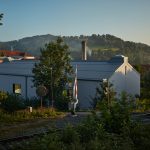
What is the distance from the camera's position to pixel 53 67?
3231cm

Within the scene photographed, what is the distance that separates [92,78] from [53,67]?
7.45 m

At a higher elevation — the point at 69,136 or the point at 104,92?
the point at 104,92

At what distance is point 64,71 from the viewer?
3303 cm

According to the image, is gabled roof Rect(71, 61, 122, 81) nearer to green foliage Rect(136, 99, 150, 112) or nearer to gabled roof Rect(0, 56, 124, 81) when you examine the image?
gabled roof Rect(0, 56, 124, 81)

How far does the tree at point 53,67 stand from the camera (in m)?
31.9

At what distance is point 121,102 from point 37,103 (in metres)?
16.2

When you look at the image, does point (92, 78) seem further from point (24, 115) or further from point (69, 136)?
point (69, 136)

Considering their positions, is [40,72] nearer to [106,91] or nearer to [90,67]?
[106,91]

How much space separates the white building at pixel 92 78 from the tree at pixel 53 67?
18.5 ft

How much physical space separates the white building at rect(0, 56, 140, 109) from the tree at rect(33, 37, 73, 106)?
18.5 feet

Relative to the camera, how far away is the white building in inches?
1518

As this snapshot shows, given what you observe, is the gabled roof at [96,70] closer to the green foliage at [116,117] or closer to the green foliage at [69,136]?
the green foliage at [116,117]

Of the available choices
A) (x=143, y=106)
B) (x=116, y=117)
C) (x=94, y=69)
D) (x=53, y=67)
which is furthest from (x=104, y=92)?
(x=116, y=117)

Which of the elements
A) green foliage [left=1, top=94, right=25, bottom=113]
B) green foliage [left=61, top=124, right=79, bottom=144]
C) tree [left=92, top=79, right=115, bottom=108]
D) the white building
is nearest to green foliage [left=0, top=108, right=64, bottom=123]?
green foliage [left=1, top=94, right=25, bottom=113]
